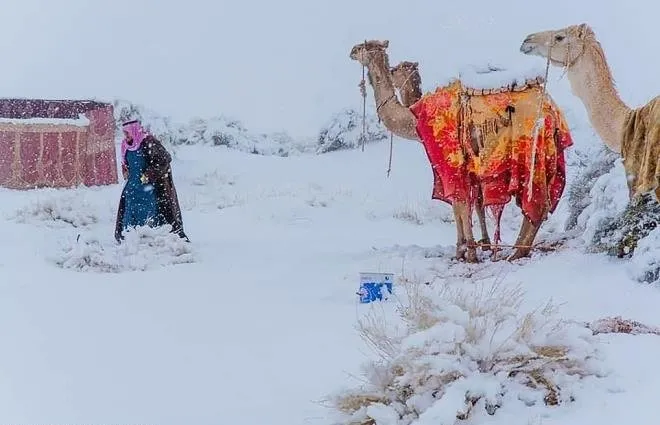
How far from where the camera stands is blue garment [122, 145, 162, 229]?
308 cm

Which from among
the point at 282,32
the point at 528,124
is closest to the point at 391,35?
the point at 282,32

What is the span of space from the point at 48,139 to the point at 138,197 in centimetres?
43

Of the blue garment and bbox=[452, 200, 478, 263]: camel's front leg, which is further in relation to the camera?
the blue garment

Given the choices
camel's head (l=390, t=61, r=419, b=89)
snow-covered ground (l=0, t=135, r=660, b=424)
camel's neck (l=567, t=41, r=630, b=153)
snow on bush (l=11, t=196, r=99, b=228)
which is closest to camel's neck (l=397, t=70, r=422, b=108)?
camel's head (l=390, t=61, r=419, b=89)

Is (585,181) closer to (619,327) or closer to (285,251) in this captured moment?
(619,327)

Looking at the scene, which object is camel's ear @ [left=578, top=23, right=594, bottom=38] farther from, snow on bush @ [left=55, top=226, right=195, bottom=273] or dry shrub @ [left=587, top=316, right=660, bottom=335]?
snow on bush @ [left=55, top=226, right=195, bottom=273]

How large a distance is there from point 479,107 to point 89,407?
6.12ft

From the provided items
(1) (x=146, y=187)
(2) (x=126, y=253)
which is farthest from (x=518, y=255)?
(1) (x=146, y=187)

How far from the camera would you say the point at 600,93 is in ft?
8.47

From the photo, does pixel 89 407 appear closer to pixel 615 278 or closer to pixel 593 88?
pixel 615 278

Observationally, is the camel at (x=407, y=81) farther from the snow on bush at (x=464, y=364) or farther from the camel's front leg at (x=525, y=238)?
the snow on bush at (x=464, y=364)

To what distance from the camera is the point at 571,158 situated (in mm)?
2947

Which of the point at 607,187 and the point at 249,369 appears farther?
the point at 607,187

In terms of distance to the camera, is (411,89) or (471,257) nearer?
(471,257)
